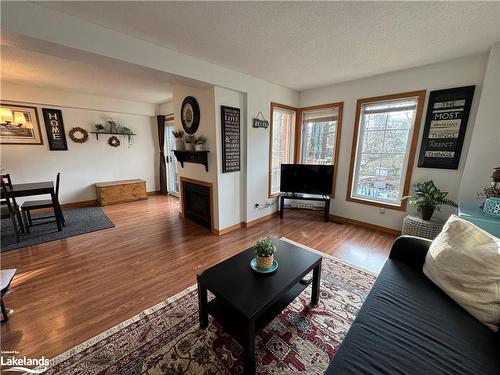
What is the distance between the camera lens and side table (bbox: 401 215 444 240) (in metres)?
2.59

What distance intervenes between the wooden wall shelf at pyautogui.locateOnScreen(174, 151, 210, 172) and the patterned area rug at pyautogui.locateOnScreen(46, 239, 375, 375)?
198 cm

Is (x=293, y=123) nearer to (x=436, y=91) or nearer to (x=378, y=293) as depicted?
(x=436, y=91)

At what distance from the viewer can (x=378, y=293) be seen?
4.41 ft

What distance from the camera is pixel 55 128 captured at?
436cm

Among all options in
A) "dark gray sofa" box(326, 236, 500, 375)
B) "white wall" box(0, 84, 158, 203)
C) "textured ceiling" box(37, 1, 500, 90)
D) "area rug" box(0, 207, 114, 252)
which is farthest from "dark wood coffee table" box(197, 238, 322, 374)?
"white wall" box(0, 84, 158, 203)

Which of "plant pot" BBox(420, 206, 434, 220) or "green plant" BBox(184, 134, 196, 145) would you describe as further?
"green plant" BBox(184, 134, 196, 145)

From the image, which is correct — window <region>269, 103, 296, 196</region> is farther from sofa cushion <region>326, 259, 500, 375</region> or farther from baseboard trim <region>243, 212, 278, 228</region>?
sofa cushion <region>326, 259, 500, 375</region>

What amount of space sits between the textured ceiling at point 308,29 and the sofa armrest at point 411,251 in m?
1.88

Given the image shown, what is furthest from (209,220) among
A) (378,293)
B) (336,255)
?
(378,293)

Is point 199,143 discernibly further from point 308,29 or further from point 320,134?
point 320,134

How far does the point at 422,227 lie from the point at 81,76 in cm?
560

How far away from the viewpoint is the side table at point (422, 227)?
259 centimetres

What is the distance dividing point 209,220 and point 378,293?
8.42ft

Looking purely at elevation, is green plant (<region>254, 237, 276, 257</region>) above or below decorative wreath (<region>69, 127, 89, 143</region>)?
below
